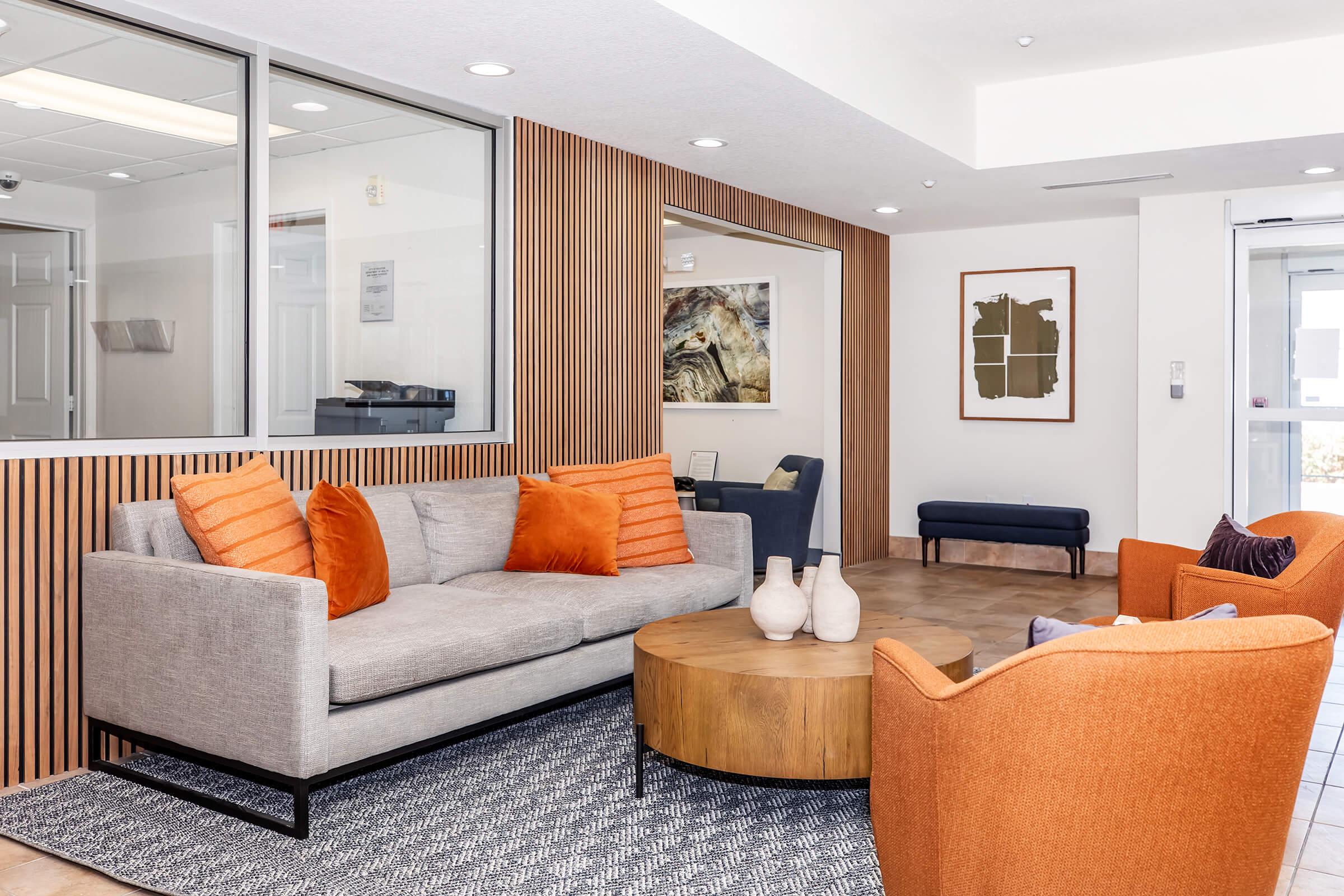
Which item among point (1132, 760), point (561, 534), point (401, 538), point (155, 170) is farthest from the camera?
point (561, 534)

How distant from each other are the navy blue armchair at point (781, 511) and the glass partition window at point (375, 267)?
226cm

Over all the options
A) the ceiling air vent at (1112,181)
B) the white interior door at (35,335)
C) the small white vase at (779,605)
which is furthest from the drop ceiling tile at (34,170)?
the ceiling air vent at (1112,181)

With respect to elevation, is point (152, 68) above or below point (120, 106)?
above

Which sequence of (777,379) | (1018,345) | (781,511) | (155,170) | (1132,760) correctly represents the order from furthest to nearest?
(777,379), (1018,345), (781,511), (155,170), (1132,760)

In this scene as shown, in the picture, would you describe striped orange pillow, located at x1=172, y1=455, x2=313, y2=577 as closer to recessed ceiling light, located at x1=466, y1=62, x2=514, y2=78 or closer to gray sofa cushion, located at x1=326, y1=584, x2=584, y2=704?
gray sofa cushion, located at x1=326, y1=584, x2=584, y2=704

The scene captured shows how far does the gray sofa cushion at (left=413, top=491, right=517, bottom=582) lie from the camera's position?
4047 mm

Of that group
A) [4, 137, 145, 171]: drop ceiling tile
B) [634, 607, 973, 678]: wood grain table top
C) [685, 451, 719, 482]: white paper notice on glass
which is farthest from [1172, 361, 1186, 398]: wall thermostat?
[4, 137, 145, 171]: drop ceiling tile

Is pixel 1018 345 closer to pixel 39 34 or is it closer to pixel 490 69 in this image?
pixel 490 69

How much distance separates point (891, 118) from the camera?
4.88m

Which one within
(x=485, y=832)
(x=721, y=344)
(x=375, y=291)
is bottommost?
(x=485, y=832)

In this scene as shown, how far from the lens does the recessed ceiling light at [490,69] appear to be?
3994 mm

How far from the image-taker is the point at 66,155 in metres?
3.32

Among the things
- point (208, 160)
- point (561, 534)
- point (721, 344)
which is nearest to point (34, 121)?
point (208, 160)

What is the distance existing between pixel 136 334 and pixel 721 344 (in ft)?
19.4
